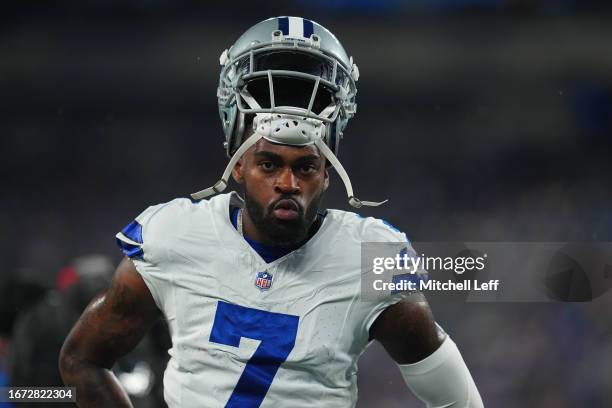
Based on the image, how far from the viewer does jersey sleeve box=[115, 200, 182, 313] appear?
166 cm

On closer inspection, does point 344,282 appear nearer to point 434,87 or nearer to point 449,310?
point 449,310

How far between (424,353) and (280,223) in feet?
1.11

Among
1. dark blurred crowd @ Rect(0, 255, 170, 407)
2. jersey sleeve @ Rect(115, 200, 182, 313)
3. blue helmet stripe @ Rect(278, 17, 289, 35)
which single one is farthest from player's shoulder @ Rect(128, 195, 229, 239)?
dark blurred crowd @ Rect(0, 255, 170, 407)

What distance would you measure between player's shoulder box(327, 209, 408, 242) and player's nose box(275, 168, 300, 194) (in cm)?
17

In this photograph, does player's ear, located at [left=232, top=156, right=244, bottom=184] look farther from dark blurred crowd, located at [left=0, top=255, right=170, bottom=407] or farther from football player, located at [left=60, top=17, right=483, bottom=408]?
dark blurred crowd, located at [left=0, top=255, right=170, bottom=407]

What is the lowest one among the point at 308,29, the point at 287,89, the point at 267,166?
the point at 267,166

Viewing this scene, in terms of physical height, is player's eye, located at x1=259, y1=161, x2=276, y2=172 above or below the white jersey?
above

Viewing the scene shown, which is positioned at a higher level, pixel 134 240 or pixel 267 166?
pixel 267 166

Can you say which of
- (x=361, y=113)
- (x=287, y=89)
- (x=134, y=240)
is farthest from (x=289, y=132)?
(x=361, y=113)

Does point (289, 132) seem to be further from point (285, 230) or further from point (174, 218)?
point (174, 218)

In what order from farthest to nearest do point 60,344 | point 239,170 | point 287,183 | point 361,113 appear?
1. point 361,113
2. point 60,344
3. point 239,170
4. point 287,183

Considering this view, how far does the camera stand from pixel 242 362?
5.16ft

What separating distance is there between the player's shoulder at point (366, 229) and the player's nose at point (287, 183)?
167 millimetres

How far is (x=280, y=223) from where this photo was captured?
1.59 meters
